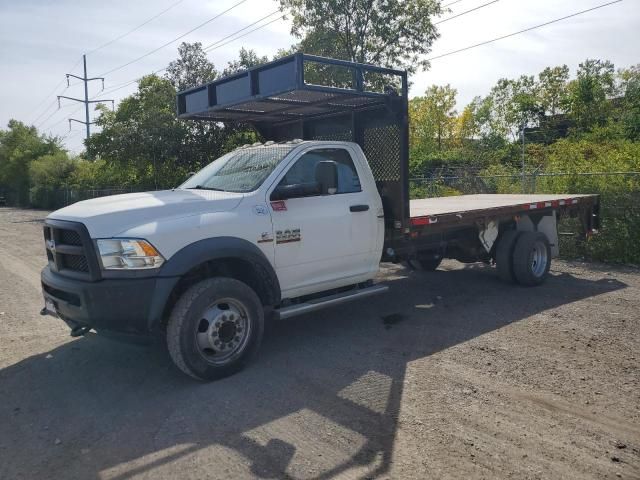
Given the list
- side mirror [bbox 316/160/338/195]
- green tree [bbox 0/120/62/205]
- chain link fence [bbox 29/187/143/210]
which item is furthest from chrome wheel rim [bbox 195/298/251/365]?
green tree [bbox 0/120/62/205]

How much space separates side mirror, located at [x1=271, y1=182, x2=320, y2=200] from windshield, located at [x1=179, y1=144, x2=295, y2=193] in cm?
20

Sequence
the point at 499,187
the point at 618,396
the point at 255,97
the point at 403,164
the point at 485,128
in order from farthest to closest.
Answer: the point at 485,128 → the point at 499,187 → the point at 403,164 → the point at 255,97 → the point at 618,396

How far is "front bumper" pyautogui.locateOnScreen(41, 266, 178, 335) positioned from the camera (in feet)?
14.3

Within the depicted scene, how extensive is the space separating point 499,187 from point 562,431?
1166cm

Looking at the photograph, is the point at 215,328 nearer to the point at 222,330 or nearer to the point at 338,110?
the point at 222,330

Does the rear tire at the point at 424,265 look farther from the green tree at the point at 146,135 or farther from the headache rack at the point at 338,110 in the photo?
the green tree at the point at 146,135

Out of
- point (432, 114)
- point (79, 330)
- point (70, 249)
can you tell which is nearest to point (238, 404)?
point (79, 330)

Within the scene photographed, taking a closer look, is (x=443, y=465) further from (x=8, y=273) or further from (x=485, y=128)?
(x=485, y=128)

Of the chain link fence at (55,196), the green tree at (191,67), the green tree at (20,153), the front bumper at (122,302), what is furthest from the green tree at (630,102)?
the green tree at (20,153)

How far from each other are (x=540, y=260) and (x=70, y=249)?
21.8 feet

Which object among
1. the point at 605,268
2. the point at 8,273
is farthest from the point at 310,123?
the point at 8,273

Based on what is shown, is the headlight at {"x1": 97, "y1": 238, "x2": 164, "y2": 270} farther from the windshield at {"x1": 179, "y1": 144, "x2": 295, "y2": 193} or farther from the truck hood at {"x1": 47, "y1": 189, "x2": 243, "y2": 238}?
the windshield at {"x1": 179, "y1": 144, "x2": 295, "y2": 193}

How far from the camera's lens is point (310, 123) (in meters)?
7.51

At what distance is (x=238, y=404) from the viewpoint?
4297mm
